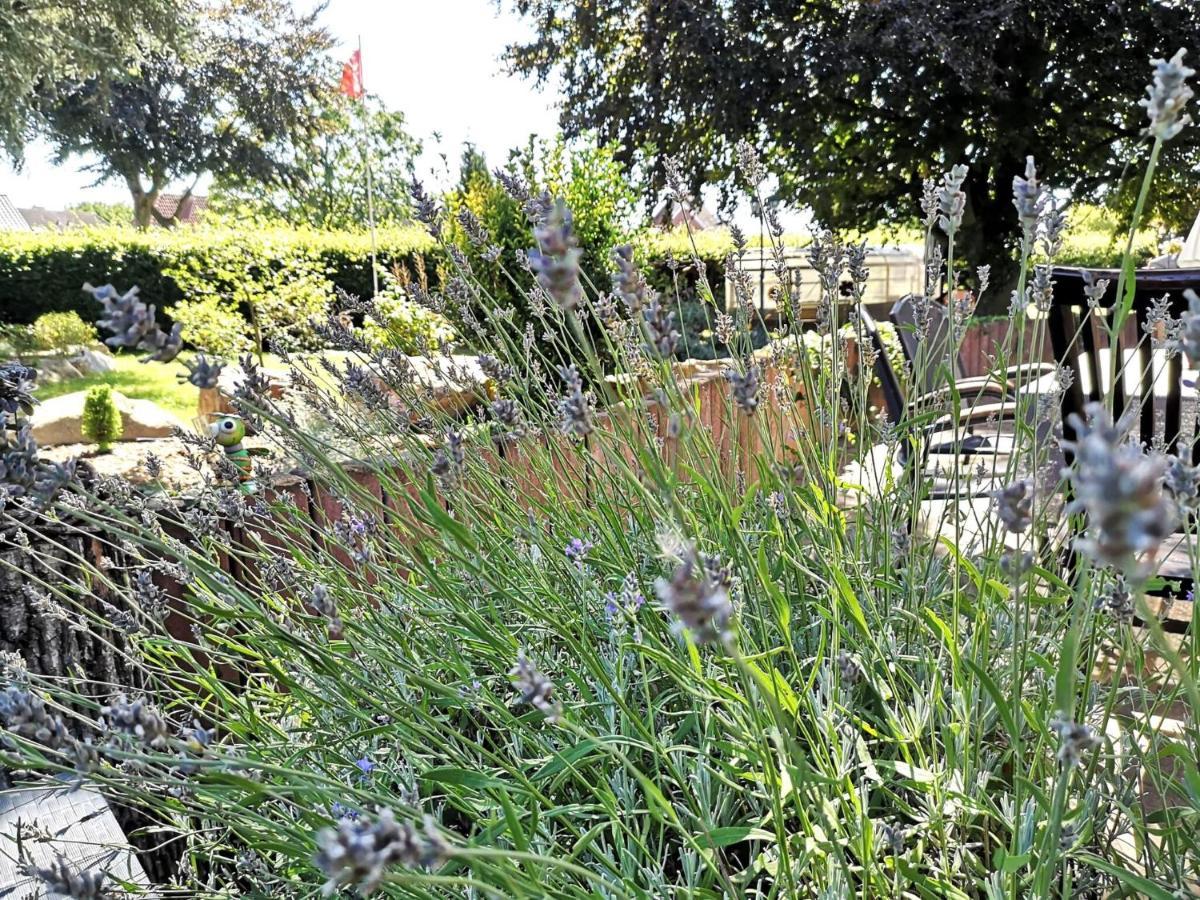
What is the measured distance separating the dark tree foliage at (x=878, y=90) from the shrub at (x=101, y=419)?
8435 millimetres

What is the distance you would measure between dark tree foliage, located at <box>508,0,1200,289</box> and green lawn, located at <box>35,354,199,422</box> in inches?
286

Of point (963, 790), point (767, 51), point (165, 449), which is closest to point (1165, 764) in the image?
Result: point (963, 790)

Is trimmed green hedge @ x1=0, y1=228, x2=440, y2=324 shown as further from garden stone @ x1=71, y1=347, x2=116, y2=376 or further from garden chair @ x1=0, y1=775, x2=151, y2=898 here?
garden chair @ x1=0, y1=775, x2=151, y2=898

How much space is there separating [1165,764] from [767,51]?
41.3 feet

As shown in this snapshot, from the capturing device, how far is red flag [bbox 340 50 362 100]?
12953 mm

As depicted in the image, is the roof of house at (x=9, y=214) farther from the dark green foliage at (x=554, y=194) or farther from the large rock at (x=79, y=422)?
the dark green foliage at (x=554, y=194)

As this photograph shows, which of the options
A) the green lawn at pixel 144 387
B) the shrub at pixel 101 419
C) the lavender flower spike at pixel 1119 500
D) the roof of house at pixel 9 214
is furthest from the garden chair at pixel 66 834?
the roof of house at pixel 9 214

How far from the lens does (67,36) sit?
1283 cm

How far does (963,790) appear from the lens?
890mm

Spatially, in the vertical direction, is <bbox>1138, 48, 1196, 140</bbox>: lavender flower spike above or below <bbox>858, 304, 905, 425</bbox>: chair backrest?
above

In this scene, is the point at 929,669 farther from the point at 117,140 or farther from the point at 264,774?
the point at 117,140

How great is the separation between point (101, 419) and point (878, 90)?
11.4 meters

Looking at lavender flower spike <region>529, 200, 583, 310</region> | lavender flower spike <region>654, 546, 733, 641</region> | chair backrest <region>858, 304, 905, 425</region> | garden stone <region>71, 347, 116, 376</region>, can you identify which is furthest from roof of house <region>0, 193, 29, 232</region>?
lavender flower spike <region>654, 546, 733, 641</region>

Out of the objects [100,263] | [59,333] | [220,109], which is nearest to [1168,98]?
[59,333]
